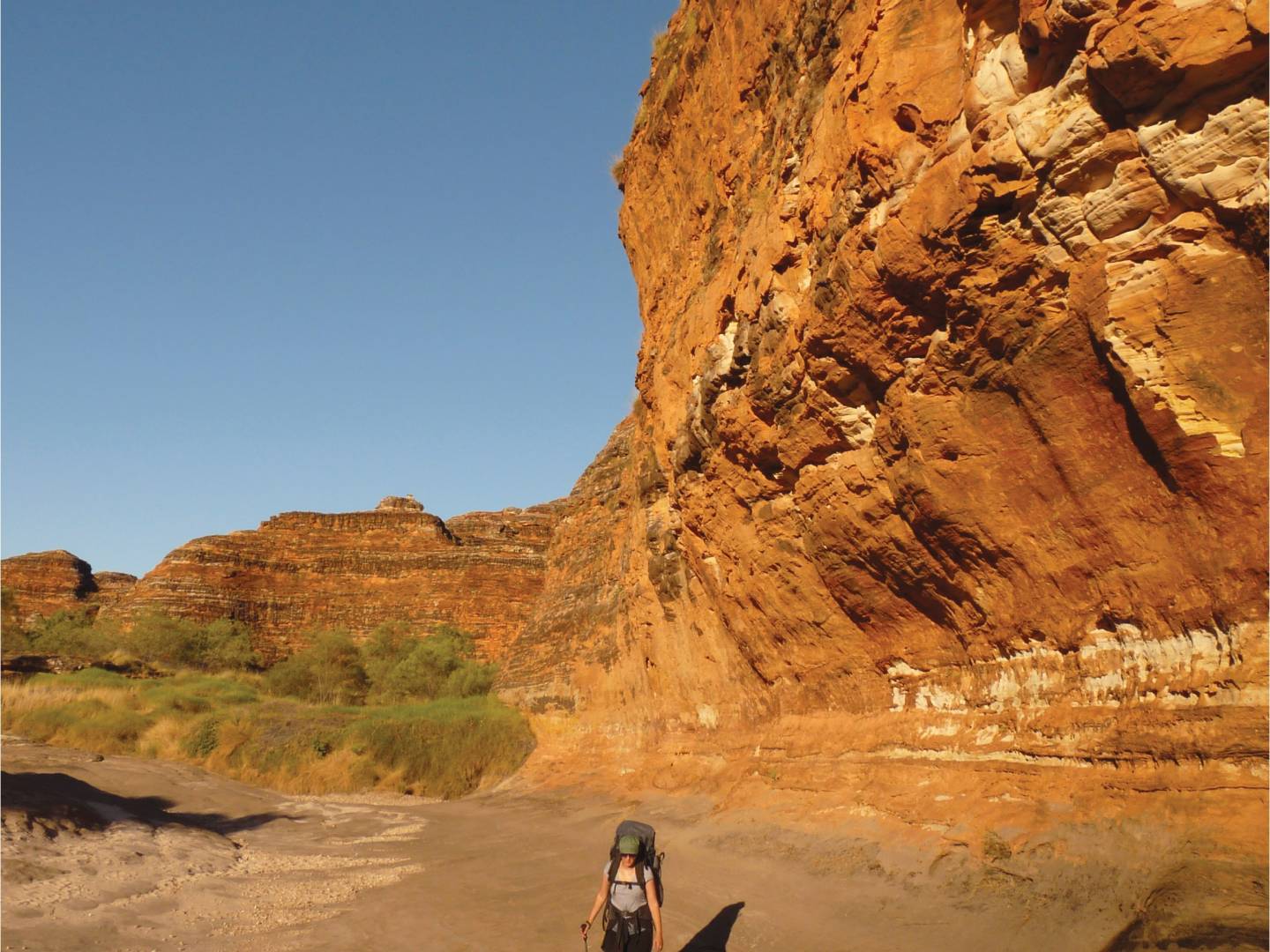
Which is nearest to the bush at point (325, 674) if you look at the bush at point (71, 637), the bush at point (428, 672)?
the bush at point (428, 672)

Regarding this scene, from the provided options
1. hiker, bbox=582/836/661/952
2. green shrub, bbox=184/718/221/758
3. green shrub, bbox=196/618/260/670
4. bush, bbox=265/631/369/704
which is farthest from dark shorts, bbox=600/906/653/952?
green shrub, bbox=196/618/260/670

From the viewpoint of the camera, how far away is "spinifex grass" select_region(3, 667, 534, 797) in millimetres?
21703

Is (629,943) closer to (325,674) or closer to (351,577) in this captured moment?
(325,674)

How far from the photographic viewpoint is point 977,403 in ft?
22.8

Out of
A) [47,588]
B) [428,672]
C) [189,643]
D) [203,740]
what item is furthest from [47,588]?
[203,740]

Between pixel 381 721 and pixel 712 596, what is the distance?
14.5m

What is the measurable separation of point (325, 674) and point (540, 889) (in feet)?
104

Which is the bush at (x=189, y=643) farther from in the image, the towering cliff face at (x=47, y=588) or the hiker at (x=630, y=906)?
the hiker at (x=630, y=906)

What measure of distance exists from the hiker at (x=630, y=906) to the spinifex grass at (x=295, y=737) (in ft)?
54.8

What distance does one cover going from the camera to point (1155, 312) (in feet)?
17.2

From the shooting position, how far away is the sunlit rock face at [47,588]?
4617cm

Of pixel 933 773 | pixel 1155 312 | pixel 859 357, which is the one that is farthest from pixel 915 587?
pixel 1155 312

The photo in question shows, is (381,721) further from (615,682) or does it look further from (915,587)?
(915,587)

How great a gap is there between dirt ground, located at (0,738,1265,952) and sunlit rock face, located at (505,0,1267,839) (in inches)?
25.7
